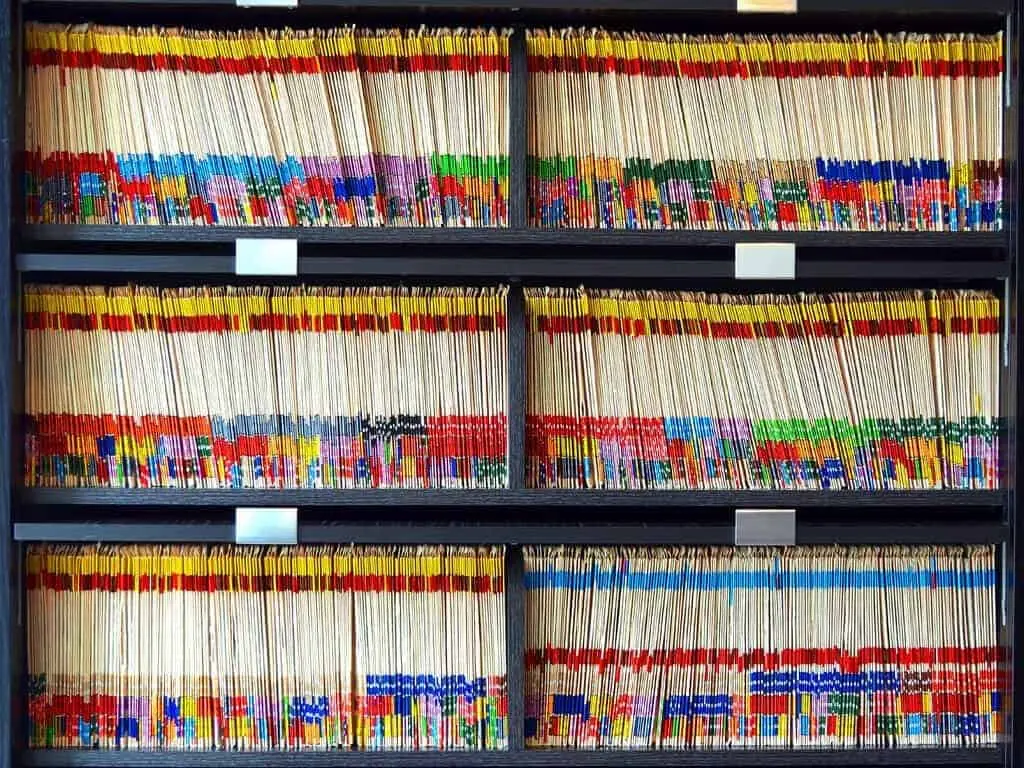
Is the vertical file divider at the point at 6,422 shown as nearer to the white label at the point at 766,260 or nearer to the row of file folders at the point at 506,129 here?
the row of file folders at the point at 506,129

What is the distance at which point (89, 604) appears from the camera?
136 cm

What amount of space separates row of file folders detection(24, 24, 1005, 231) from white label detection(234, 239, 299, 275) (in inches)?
3.0

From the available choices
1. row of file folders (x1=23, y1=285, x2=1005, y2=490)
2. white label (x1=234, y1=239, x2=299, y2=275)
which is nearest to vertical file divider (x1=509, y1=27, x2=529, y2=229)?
row of file folders (x1=23, y1=285, x2=1005, y2=490)

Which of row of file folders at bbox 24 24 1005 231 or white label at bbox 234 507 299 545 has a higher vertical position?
row of file folders at bbox 24 24 1005 231

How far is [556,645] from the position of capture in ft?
4.52

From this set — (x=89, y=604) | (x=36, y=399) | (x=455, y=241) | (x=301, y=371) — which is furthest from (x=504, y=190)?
(x=89, y=604)

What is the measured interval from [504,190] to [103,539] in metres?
0.83

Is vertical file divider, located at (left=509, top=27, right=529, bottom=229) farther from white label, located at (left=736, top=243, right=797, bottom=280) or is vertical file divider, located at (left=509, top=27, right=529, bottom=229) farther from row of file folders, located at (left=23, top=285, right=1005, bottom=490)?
white label, located at (left=736, top=243, right=797, bottom=280)

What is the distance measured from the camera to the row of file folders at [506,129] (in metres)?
1.34

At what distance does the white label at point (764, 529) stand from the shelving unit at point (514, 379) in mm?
19

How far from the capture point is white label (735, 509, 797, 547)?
4.33ft

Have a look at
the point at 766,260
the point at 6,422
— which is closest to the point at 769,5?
the point at 766,260

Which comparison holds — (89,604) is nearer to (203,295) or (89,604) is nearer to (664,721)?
(203,295)

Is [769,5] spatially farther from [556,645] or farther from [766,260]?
[556,645]
